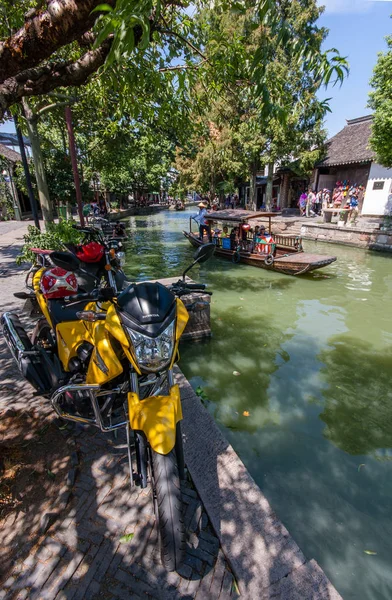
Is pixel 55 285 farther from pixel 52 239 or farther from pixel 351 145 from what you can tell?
pixel 351 145

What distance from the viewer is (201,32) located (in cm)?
627

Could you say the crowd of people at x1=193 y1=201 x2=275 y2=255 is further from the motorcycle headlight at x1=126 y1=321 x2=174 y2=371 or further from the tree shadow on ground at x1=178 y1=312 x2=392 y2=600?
the motorcycle headlight at x1=126 y1=321 x2=174 y2=371

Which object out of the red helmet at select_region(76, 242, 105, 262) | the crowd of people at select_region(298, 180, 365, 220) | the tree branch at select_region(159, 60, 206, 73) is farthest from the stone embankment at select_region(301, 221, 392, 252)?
the red helmet at select_region(76, 242, 105, 262)

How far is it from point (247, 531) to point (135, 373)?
1353mm

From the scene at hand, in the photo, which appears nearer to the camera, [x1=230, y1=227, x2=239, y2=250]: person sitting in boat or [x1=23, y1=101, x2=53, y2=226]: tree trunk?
[x1=23, y1=101, x2=53, y2=226]: tree trunk

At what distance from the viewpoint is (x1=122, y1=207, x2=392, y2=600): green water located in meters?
2.63

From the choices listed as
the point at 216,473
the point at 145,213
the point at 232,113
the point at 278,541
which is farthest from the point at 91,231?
the point at 145,213

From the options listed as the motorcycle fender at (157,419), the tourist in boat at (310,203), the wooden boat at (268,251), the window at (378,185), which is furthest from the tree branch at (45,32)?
the tourist in boat at (310,203)

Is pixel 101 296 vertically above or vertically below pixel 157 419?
above

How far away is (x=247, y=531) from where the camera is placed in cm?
214

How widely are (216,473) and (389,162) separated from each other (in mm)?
13918

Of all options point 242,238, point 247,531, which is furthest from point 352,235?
point 247,531

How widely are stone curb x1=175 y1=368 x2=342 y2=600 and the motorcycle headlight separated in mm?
1275

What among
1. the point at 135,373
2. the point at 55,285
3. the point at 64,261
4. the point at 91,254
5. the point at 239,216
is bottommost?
the point at 135,373
